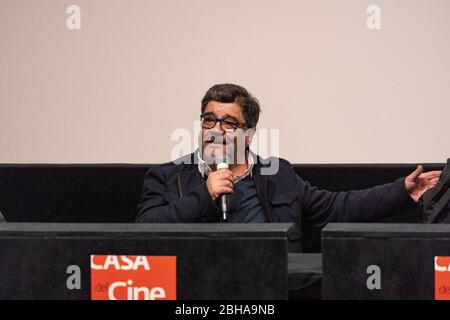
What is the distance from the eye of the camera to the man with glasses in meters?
2.07

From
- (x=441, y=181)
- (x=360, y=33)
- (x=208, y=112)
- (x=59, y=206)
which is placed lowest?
(x=59, y=206)

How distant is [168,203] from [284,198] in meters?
0.32

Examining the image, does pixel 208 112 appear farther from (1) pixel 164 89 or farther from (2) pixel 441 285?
(2) pixel 441 285

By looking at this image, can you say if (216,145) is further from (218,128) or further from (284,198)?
(284,198)

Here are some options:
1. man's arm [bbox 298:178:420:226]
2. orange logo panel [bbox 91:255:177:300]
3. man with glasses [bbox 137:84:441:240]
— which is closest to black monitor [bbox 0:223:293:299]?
orange logo panel [bbox 91:255:177:300]

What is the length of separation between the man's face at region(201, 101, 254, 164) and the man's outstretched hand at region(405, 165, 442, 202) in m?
0.44

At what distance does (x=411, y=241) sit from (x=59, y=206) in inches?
65.7

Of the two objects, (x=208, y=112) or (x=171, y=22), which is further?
(x=171, y=22)

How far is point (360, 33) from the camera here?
268 centimetres

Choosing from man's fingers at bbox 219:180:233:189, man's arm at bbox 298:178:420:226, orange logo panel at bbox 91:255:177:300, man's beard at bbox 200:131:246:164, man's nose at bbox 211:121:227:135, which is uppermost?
man's nose at bbox 211:121:227:135

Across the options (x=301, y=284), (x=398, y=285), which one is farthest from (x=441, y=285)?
(x=301, y=284)

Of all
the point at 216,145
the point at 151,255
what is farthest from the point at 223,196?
the point at 151,255

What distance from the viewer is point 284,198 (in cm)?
220

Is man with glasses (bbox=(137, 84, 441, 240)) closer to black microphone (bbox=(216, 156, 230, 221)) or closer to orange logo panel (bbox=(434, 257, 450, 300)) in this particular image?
black microphone (bbox=(216, 156, 230, 221))
